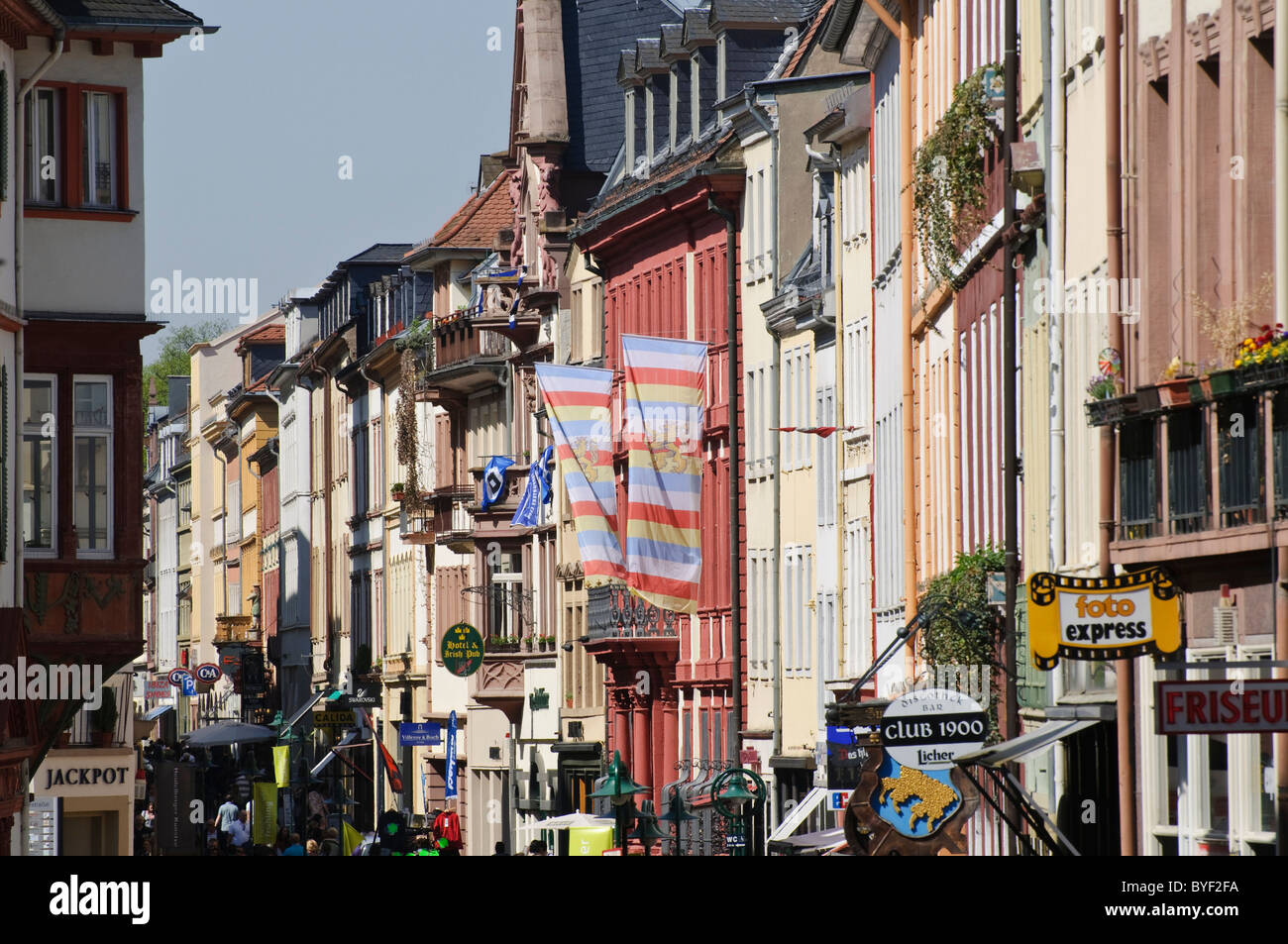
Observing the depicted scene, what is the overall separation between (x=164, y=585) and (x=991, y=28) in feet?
324

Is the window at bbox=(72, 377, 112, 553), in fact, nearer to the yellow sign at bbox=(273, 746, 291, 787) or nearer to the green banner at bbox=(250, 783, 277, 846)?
the green banner at bbox=(250, 783, 277, 846)

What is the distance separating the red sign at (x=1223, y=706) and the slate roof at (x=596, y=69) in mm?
46465

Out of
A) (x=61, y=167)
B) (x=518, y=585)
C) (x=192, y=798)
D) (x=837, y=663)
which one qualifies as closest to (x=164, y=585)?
(x=518, y=585)

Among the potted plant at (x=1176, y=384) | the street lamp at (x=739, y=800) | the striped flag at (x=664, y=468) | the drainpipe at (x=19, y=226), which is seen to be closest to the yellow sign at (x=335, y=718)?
the striped flag at (x=664, y=468)

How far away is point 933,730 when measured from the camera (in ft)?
59.5

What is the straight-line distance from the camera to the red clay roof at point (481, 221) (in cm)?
6675

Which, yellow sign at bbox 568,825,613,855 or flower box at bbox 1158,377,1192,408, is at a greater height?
flower box at bbox 1158,377,1192,408

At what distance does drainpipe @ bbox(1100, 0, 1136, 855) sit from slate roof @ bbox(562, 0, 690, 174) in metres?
40.1

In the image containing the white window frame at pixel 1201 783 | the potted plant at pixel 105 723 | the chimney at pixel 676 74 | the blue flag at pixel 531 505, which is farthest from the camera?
the blue flag at pixel 531 505

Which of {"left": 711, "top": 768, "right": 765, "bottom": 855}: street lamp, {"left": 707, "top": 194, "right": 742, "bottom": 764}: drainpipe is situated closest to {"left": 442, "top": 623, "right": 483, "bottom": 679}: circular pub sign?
{"left": 707, "top": 194, "right": 742, "bottom": 764}: drainpipe

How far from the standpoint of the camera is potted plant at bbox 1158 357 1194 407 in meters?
16.0

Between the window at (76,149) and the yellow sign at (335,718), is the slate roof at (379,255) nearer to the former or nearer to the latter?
the yellow sign at (335,718)

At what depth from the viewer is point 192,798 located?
4688 cm

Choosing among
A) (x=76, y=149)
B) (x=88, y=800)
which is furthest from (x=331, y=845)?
(x=76, y=149)
